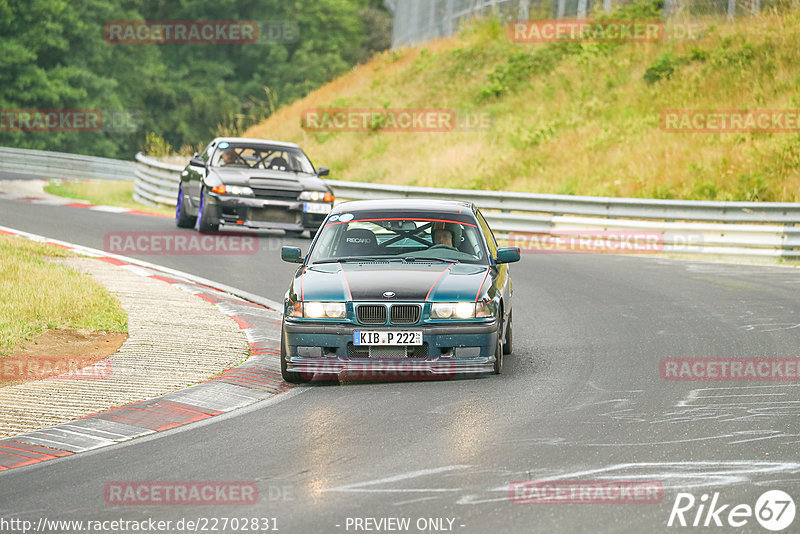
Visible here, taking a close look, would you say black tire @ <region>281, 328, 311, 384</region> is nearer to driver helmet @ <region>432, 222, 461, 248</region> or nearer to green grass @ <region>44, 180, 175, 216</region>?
driver helmet @ <region>432, 222, 461, 248</region>

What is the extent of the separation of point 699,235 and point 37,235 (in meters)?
11.3

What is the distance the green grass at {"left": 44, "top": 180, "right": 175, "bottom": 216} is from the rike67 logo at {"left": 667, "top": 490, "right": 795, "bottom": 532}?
20.8 m

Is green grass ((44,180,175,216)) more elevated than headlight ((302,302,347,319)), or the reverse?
green grass ((44,180,175,216))

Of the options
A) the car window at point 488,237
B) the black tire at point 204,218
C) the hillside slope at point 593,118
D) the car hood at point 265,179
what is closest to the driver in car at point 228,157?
the car hood at point 265,179

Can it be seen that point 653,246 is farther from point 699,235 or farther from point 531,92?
point 531,92

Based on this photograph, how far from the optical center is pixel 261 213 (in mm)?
20359

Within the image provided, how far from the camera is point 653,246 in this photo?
70.1 ft

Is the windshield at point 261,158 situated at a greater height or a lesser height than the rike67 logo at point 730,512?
greater

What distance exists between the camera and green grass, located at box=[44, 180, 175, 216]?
27.7 meters

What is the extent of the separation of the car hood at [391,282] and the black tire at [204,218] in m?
A: 10.3

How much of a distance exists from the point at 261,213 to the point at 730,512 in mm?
14965

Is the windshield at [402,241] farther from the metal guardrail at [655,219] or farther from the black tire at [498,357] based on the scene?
the metal guardrail at [655,219]

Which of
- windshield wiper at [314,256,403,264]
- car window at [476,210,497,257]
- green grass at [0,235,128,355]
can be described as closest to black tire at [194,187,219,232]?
green grass at [0,235,128,355]

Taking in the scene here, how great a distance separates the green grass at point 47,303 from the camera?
461 inches
